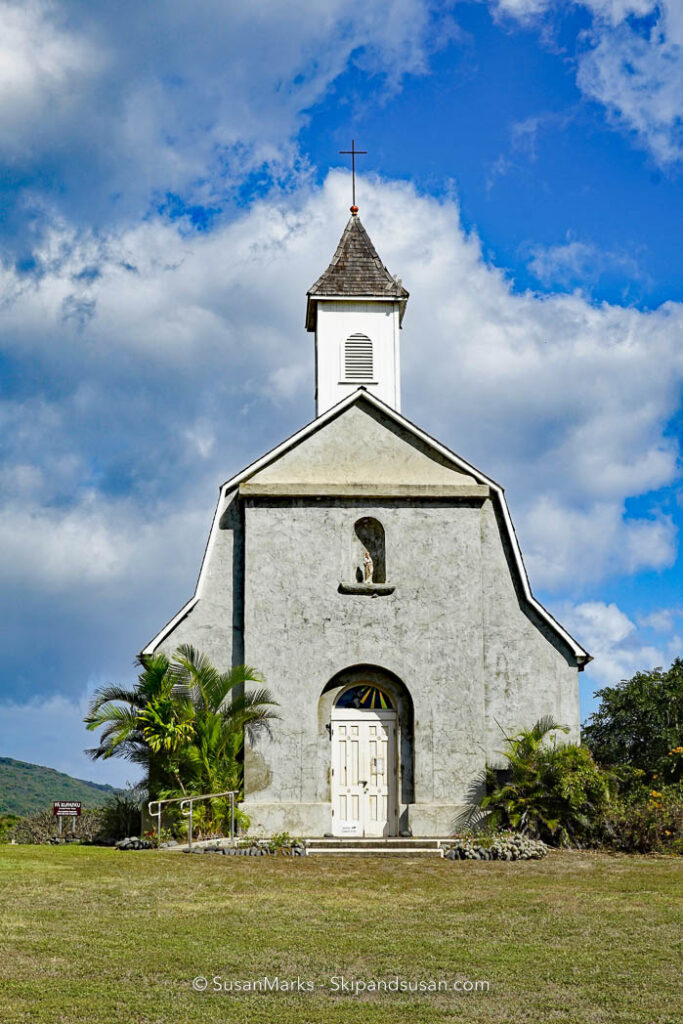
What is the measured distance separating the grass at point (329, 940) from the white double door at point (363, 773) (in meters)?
5.35

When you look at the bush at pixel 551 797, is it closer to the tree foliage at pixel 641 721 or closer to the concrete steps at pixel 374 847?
the concrete steps at pixel 374 847

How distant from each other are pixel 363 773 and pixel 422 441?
7556 millimetres

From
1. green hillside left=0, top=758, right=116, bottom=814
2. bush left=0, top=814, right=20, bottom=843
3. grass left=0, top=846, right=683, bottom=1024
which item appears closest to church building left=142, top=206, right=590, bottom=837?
grass left=0, top=846, right=683, bottom=1024

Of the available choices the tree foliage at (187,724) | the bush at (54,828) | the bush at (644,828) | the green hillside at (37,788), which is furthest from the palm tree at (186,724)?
the green hillside at (37,788)

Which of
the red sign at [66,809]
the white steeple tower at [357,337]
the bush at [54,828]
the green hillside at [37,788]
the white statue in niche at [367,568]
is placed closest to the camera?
the red sign at [66,809]

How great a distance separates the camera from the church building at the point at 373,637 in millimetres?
24047

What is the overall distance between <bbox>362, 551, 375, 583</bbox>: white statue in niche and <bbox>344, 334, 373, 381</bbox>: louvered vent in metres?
6.23

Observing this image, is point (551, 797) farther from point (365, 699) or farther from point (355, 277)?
point (355, 277)

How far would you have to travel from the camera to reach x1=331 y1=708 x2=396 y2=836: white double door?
24188 mm

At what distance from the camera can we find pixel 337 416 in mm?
26750

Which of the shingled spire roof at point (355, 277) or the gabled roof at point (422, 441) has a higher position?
the shingled spire roof at point (355, 277)

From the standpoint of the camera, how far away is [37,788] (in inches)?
2808

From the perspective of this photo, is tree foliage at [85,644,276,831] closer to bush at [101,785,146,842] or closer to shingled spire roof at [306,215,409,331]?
bush at [101,785,146,842]

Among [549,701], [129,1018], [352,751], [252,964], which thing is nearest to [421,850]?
[352,751]
